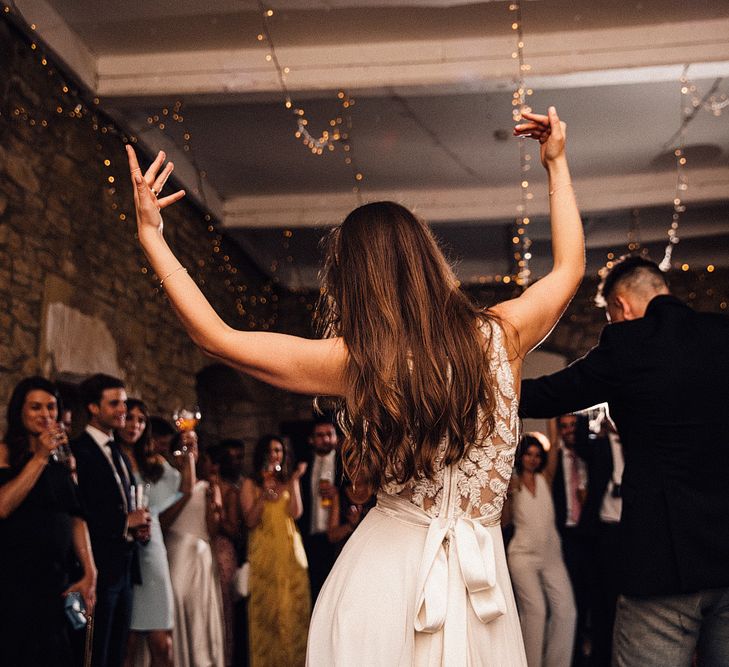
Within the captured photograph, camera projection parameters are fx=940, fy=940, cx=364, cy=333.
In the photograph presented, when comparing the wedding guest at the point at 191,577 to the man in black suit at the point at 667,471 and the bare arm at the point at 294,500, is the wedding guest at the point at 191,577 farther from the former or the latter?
the man in black suit at the point at 667,471

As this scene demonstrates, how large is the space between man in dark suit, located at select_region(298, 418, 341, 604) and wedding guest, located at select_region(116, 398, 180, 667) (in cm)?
107

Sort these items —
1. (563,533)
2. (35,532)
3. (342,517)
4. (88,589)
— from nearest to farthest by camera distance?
(35,532)
(88,589)
(342,517)
(563,533)

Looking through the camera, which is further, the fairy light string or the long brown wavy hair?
the fairy light string

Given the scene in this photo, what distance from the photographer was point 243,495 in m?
5.98

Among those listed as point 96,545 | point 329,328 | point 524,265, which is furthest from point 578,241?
point 524,265

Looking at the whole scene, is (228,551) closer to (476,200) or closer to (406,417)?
(476,200)

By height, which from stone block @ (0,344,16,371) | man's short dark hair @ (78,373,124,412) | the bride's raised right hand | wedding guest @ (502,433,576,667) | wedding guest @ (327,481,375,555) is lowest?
wedding guest @ (502,433,576,667)

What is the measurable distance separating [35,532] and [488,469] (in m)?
2.74

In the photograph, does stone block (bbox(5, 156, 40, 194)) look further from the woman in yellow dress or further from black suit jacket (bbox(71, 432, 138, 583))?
the woman in yellow dress

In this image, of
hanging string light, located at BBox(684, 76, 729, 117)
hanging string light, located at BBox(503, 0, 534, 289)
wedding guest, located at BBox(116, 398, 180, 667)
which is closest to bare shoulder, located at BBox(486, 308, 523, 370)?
hanging string light, located at BBox(503, 0, 534, 289)

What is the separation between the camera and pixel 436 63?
18.8 feet

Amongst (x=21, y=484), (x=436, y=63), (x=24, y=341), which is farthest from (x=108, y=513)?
(x=436, y=63)

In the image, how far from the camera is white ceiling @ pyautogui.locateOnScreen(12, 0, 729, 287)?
5484mm

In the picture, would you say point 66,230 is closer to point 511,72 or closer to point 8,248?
point 8,248
